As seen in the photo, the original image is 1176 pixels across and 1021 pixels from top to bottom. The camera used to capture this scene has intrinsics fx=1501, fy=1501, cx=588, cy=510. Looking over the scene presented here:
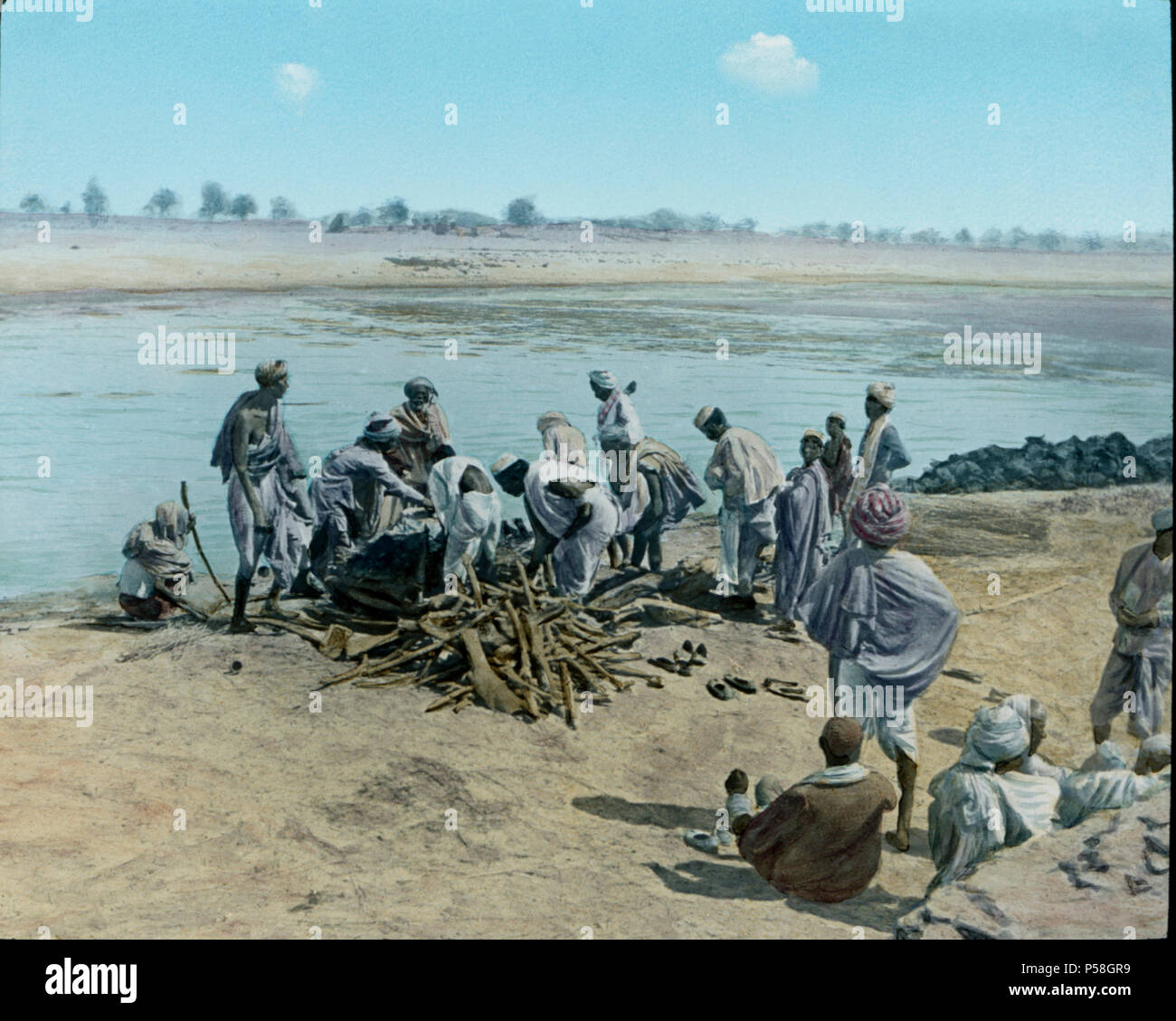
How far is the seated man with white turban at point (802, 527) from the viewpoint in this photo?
37.9 feet

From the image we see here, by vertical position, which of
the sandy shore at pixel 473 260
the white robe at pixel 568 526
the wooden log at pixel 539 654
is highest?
the sandy shore at pixel 473 260

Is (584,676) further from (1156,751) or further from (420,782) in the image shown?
(1156,751)

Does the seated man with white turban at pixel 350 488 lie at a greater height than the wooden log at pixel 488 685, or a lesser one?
greater

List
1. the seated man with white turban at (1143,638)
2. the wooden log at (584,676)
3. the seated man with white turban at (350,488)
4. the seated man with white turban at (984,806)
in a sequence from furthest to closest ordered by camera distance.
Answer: the seated man with white turban at (350,488) → the wooden log at (584,676) → the seated man with white turban at (1143,638) → the seated man with white turban at (984,806)

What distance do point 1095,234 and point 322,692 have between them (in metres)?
6.73

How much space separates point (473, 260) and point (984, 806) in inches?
241

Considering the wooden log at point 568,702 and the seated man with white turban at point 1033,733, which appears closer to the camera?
the seated man with white turban at point 1033,733

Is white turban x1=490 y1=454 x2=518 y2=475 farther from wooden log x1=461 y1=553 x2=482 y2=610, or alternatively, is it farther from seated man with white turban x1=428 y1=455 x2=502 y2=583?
wooden log x1=461 y1=553 x2=482 y2=610

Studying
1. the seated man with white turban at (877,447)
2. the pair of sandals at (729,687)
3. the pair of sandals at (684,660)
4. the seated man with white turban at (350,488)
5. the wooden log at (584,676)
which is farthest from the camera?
the seated man with white turban at (877,447)

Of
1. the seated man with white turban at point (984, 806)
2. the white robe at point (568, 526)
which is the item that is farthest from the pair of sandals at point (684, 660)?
the seated man with white turban at point (984, 806)

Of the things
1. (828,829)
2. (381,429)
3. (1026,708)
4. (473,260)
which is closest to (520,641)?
(381,429)

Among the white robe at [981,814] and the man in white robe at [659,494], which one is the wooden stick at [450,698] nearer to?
the man in white robe at [659,494]

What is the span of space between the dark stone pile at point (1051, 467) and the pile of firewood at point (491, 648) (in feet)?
9.94

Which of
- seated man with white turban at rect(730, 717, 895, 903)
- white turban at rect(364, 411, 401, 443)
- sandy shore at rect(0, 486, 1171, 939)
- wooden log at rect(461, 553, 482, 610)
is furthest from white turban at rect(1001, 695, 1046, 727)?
white turban at rect(364, 411, 401, 443)
